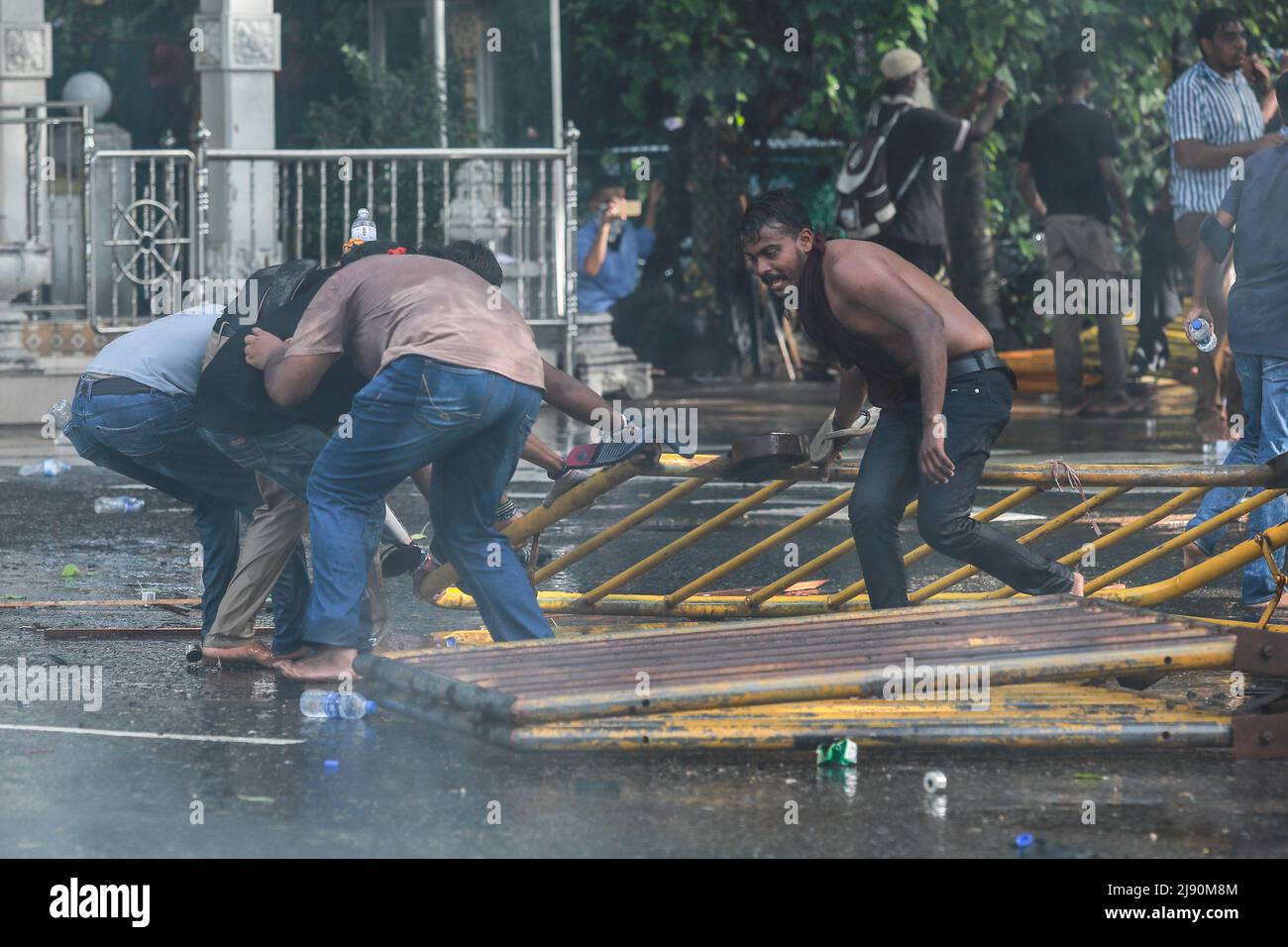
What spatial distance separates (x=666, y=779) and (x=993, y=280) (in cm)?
1356

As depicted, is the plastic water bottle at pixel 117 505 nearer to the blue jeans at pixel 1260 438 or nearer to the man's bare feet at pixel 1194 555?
the man's bare feet at pixel 1194 555

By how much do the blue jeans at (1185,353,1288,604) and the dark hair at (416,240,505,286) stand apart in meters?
2.66

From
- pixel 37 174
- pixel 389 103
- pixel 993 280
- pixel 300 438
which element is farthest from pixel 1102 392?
pixel 300 438

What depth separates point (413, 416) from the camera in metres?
6.09

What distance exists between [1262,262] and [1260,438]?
623 mm

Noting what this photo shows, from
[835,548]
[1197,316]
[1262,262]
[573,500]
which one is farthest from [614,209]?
[573,500]

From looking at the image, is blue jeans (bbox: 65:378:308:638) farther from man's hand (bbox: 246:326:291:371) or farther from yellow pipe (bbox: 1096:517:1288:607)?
yellow pipe (bbox: 1096:517:1288:607)

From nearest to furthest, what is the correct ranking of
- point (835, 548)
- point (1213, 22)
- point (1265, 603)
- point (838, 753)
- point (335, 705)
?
point (838, 753), point (335, 705), point (835, 548), point (1265, 603), point (1213, 22)

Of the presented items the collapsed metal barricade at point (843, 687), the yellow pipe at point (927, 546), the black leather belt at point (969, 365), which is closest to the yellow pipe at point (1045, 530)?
the yellow pipe at point (927, 546)

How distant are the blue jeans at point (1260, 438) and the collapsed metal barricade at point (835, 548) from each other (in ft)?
0.52

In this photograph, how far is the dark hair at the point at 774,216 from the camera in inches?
254

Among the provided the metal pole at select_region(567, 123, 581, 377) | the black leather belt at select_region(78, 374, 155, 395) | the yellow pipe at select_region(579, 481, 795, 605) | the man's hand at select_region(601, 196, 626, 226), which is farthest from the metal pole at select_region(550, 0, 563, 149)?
the black leather belt at select_region(78, 374, 155, 395)

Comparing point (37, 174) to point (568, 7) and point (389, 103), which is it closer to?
point (389, 103)

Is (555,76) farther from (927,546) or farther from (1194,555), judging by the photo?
(927,546)
